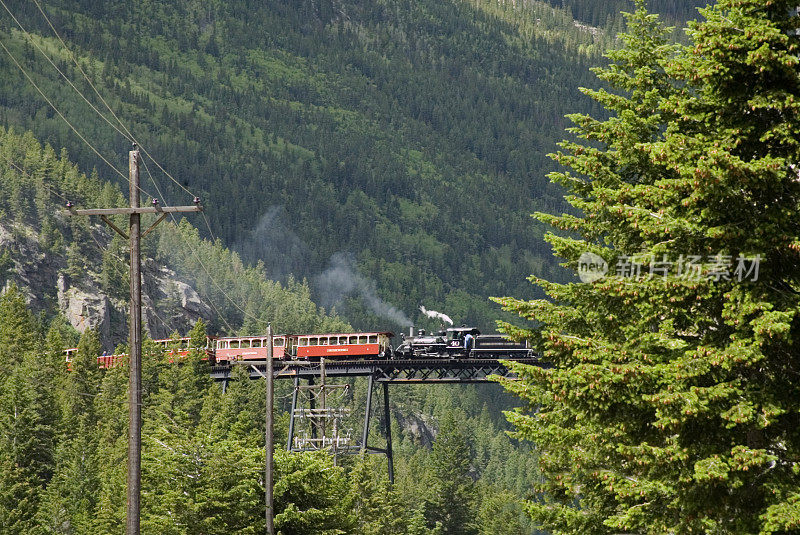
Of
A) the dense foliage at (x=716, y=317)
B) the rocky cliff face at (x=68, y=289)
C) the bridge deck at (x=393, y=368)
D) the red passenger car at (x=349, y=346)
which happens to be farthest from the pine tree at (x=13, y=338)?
the dense foliage at (x=716, y=317)

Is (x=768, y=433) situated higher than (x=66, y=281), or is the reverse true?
(x=768, y=433)

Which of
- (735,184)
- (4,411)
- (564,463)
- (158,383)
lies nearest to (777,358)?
(735,184)

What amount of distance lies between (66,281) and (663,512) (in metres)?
156

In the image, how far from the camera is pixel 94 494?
64750mm

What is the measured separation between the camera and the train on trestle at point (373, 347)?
7494 centimetres

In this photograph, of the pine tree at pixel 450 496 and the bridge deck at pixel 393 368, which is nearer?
the bridge deck at pixel 393 368

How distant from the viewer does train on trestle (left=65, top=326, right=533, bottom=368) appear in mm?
74938

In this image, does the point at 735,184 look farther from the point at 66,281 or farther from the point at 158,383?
the point at 66,281

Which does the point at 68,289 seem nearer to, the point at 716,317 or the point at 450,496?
the point at 450,496

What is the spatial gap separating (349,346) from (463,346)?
9054 millimetres

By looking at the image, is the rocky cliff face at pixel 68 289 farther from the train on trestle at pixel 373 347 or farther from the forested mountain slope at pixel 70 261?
the train on trestle at pixel 373 347

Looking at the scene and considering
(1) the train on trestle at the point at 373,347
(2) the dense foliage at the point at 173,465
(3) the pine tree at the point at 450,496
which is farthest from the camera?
(3) the pine tree at the point at 450,496

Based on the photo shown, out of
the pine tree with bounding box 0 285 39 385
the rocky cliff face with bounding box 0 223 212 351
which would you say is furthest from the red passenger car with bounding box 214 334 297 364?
the rocky cliff face with bounding box 0 223 212 351

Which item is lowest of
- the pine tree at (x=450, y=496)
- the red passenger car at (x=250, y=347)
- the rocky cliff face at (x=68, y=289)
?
the rocky cliff face at (x=68, y=289)
